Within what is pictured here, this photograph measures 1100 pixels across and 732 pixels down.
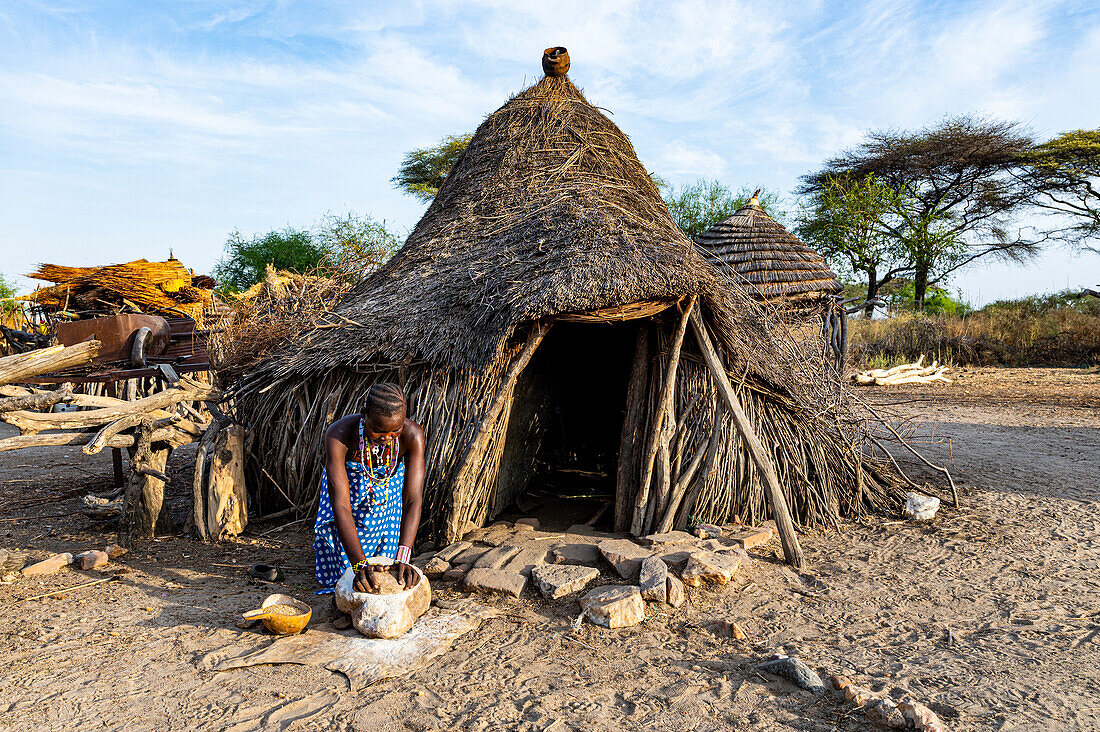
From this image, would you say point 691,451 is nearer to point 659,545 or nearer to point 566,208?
point 659,545

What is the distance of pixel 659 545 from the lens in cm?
414

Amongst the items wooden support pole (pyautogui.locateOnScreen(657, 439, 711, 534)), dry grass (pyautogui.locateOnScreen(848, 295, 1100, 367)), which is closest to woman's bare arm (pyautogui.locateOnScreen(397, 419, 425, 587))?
wooden support pole (pyautogui.locateOnScreen(657, 439, 711, 534))

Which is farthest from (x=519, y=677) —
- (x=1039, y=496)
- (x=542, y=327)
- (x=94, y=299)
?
(x=94, y=299)

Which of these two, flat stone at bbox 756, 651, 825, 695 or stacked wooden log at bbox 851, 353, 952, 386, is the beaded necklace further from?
stacked wooden log at bbox 851, 353, 952, 386

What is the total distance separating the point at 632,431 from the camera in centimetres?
479

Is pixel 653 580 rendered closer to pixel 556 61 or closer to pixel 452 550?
pixel 452 550

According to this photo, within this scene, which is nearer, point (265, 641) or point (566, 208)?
point (265, 641)

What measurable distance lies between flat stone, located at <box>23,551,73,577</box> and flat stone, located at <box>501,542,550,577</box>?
2706 mm

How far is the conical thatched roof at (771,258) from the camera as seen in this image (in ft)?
30.9

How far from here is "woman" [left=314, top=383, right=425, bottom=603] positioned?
3.33m

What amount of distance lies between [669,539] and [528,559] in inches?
35.4

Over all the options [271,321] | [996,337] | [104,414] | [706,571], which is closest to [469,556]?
[706,571]

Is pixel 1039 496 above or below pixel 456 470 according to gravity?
below

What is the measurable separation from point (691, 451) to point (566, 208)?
2197mm
